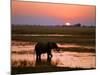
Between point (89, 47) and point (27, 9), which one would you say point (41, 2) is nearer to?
point (27, 9)

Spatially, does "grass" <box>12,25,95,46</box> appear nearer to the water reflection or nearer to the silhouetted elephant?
the silhouetted elephant

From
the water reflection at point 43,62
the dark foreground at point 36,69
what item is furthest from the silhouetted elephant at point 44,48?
the dark foreground at point 36,69

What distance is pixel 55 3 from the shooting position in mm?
2975

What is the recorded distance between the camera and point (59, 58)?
297 centimetres

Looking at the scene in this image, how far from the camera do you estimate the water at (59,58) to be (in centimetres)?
277

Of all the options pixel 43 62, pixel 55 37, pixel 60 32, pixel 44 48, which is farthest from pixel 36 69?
pixel 60 32

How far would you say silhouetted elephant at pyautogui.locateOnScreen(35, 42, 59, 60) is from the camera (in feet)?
9.44

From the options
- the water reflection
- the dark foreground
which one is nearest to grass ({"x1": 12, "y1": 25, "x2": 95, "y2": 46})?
the water reflection

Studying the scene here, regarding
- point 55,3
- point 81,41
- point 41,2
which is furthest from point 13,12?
point 81,41

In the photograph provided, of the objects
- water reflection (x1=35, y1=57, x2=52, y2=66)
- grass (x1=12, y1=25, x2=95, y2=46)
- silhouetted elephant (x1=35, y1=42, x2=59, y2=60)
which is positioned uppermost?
grass (x1=12, y1=25, x2=95, y2=46)

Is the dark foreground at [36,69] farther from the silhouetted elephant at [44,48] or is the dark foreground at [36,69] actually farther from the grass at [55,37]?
the silhouetted elephant at [44,48]

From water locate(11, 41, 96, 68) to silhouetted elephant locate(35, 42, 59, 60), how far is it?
0.05 m

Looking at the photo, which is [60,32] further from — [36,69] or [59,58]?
[36,69]

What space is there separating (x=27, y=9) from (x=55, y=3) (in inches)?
16.8
